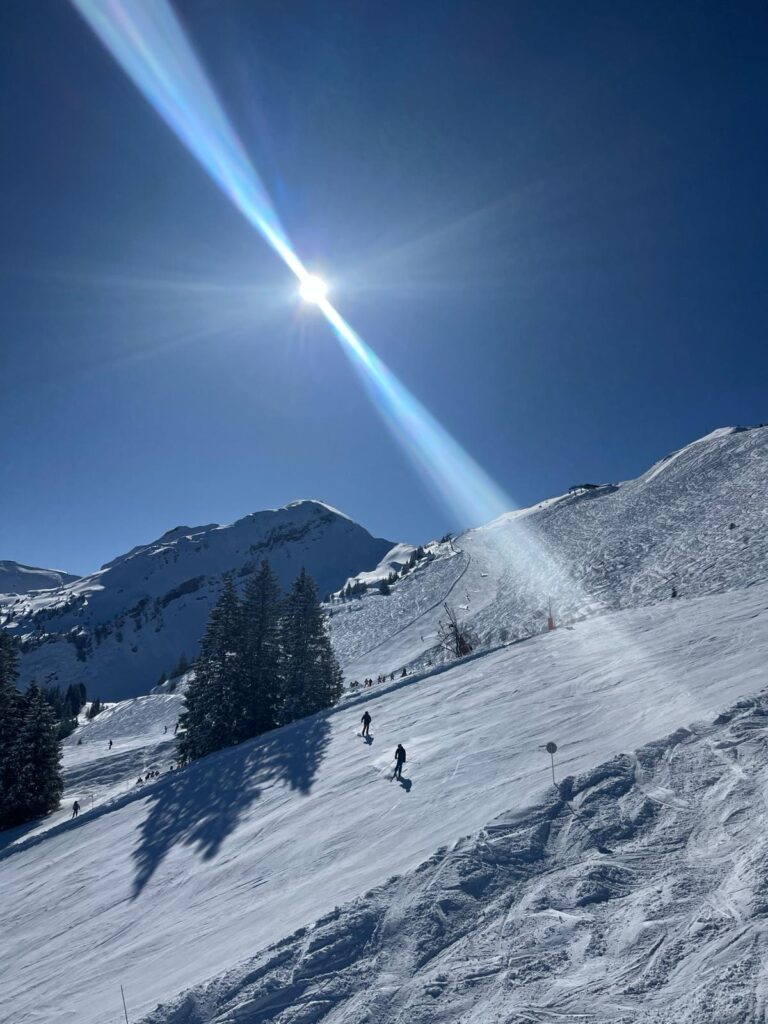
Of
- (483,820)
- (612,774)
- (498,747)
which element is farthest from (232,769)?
(612,774)

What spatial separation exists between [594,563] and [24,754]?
47.6 metres

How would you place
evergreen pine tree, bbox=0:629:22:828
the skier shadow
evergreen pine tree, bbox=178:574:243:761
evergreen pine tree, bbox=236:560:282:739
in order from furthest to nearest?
1. evergreen pine tree, bbox=236:560:282:739
2. evergreen pine tree, bbox=178:574:243:761
3. evergreen pine tree, bbox=0:629:22:828
4. the skier shadow

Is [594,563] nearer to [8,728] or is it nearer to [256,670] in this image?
[256,670]

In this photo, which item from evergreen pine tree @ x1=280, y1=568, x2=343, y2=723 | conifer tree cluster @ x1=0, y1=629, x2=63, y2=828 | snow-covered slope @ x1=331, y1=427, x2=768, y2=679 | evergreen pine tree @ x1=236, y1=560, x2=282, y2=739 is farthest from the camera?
snow-covered slope @ x1=331, y1=427, x2=768, y2=679

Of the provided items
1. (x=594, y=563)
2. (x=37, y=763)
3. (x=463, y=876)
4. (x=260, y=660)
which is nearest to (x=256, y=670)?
(x=260, y=660)

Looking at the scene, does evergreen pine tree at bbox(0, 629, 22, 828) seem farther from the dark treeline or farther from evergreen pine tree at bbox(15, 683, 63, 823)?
the dark treeline

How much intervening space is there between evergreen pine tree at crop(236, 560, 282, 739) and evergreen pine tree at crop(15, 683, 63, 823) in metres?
12.2

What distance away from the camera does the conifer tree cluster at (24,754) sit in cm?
2914

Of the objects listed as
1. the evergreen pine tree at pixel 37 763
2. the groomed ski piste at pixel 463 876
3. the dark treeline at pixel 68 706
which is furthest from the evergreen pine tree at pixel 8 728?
the dark treeline at pixel 68 706

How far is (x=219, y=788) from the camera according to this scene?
21.2 m

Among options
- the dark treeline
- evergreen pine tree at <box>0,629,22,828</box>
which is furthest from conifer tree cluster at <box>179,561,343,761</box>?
the dark treeline

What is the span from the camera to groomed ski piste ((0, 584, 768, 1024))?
6.55 meters

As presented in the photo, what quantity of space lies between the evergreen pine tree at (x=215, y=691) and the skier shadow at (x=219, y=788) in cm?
239

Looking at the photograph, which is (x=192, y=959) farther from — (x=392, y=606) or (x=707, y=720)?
(x=392, y=606)
